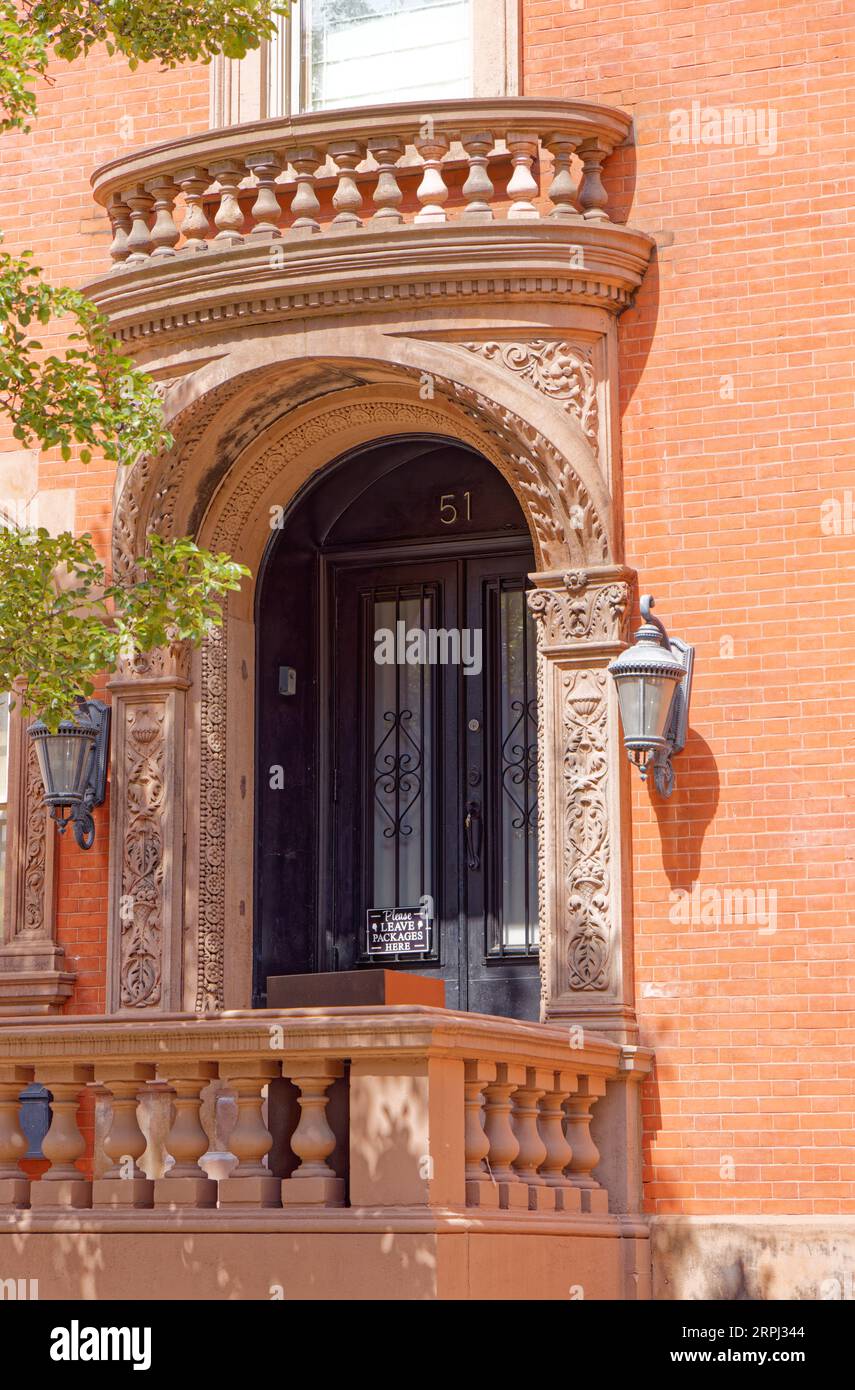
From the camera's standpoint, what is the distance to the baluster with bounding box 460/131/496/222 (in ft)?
36.0

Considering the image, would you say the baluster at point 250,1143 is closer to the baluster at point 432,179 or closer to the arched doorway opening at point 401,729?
the arched doorway opening at point 401,729

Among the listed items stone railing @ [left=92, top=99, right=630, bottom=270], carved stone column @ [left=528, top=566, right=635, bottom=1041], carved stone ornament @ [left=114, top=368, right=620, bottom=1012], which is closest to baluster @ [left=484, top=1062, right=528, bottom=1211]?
carved stone column @ [left=528, top=566, right=635, bottom=1041]

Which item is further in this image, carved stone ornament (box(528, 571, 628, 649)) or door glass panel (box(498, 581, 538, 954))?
door glass panel (box(498, 581, 538, 954))

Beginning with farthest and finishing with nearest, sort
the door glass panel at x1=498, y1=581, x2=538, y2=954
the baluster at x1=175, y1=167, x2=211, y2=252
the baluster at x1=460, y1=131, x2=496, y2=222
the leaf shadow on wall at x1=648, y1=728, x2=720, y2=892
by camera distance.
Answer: the door glass panel at x1=498, y1=581, x2=538, y2=954 < the baluster at x1=175, y1=167, x2=211, y2=252 < the baluster at x1=460, y1=131, x2=496, y2=222 < the leaf shadow on wall at x1=648, y1=728, x2=720, y2=892

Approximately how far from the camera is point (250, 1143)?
27.8 ft

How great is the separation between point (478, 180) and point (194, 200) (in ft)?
5.45

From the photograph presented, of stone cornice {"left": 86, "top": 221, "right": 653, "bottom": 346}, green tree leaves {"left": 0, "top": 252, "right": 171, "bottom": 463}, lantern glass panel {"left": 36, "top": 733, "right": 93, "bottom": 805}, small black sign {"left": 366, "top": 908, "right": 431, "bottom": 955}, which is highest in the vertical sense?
stone cornice {"left": 86, "top": 221, "right": 653, "bottom": 346}

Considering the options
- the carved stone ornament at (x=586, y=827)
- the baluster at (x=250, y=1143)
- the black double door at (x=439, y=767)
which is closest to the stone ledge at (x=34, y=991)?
the black double door at (x=439, y=767)

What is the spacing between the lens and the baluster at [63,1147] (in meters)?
8.88

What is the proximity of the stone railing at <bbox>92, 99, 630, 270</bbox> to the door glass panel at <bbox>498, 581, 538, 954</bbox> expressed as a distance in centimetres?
237

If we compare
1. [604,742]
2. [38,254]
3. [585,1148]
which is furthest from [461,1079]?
[38,254]

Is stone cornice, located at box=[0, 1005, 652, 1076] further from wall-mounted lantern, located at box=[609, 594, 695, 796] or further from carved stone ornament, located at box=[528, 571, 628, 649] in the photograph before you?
carved stone ornament, located at box=[528, 571, 628, 649]

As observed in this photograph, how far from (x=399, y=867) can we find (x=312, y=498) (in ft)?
7.45

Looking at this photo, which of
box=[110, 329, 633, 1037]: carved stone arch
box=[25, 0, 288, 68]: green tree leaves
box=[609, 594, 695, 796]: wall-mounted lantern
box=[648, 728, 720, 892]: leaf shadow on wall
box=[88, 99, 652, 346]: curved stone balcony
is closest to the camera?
box=[25, 0, 288, 68]: green tree leaves
